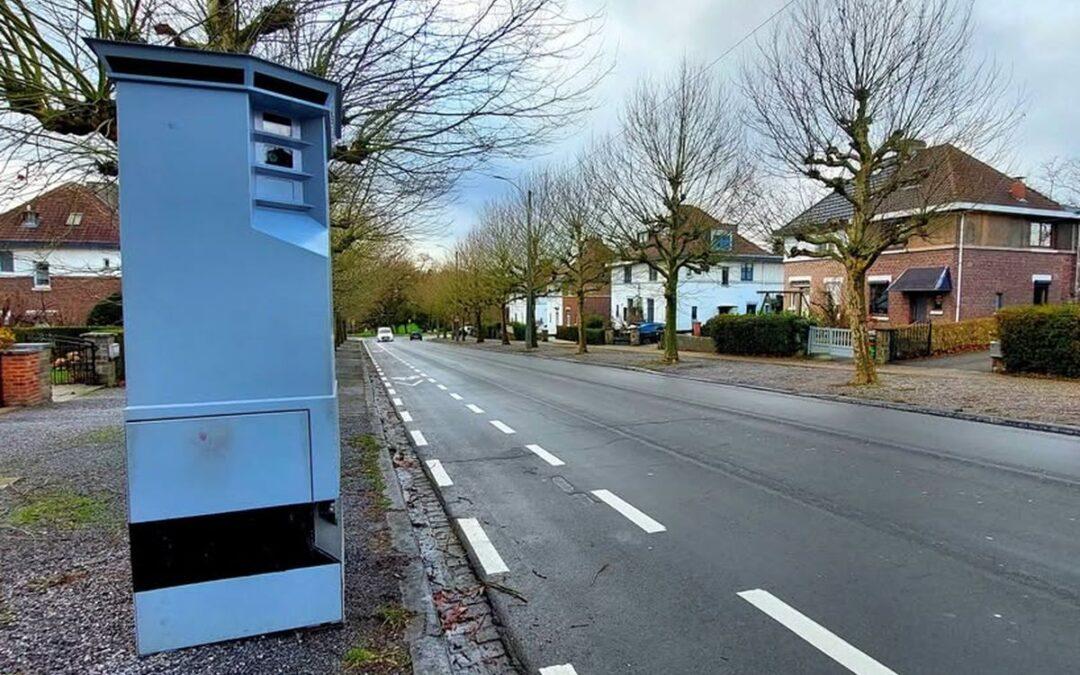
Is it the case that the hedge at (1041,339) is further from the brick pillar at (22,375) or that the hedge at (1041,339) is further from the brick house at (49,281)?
the brick house at (49,281)

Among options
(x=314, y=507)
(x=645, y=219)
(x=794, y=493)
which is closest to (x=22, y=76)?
(x=314, y=507)

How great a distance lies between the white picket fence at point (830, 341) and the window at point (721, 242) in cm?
484

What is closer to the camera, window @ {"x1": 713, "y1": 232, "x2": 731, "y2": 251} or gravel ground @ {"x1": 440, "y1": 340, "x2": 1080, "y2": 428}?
gravel ground @ {"x1": 440, "y1": 340, "x2": 1080, "y2": 428}

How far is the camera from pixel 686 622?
355cm

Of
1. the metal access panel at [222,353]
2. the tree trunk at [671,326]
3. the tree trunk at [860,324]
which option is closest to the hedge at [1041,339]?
the tree trunk at [860,324]

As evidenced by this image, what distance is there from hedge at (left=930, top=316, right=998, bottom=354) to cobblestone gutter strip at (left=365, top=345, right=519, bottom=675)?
22246 millimetres

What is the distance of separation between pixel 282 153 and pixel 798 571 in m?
4.05

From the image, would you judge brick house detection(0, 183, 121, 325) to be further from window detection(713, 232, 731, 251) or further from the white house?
the white house

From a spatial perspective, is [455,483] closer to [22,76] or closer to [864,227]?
[22,76]

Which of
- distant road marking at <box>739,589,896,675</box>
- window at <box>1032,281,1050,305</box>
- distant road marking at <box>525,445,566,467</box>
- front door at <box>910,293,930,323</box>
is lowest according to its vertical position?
distant road marking at <box>525,445,566,467</box>

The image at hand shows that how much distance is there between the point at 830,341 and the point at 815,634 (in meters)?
23.3

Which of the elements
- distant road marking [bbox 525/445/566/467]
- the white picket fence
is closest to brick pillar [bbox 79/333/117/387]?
distant road marking [bbox 525/445/566/467]

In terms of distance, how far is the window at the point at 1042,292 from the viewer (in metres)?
31.2

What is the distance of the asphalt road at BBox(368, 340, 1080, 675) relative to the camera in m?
3.28
